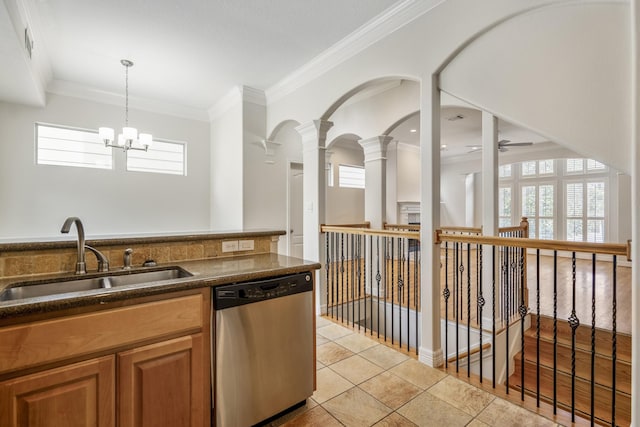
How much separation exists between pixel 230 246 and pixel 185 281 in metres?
0.77

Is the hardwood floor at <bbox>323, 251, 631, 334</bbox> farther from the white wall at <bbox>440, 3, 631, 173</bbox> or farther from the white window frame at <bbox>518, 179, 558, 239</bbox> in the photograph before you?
the white window frame at <bbox>518, 179, 558, 239</bbox>

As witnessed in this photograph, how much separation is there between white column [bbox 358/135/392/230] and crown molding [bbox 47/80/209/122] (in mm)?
3034

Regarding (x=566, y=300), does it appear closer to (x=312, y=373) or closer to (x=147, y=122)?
(x=312, y=373)

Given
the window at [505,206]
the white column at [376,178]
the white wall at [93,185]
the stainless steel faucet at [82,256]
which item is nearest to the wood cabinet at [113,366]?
the stainless steel faucet at [82,256]

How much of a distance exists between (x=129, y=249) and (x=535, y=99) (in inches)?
106

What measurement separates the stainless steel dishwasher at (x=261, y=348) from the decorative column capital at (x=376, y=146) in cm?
317

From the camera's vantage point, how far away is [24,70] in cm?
303

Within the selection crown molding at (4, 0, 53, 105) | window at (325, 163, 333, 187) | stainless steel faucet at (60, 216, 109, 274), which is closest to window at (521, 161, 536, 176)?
window at (325, 163, 333, 187)

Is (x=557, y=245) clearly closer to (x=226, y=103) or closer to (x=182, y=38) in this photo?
(x=182, y=38)

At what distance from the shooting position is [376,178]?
4.59 meters

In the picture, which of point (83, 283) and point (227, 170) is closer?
point (83, 283)

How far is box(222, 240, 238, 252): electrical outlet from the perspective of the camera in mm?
2156

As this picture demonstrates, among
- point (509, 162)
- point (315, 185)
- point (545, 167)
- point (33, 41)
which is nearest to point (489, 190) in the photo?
point (315, 185)

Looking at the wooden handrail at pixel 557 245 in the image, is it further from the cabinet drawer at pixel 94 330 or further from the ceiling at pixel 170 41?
the ceiling at pixel 170 41
